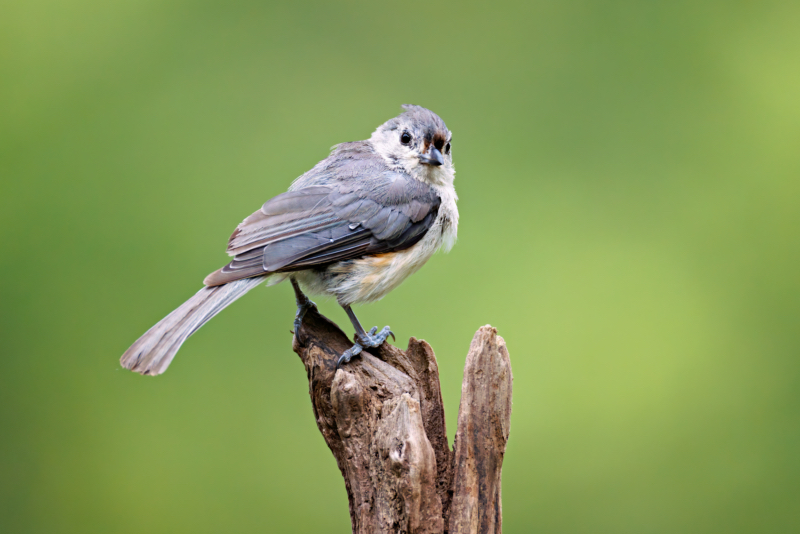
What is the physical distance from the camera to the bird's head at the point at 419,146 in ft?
8.86

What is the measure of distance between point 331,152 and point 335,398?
1.09 meters

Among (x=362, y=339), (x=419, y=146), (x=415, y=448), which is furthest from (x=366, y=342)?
(x=419, y=146)

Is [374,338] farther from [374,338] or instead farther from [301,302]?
[301,302]

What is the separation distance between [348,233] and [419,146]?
52 cm

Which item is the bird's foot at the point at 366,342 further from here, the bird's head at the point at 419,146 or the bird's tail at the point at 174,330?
the bird's head at the point at 419,146

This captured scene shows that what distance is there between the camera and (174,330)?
2.17 meters

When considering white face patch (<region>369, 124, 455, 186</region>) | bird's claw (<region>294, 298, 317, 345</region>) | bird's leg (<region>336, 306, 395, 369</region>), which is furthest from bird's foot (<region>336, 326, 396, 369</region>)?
white face patch (<region>369, 124, 455, 186</region>)

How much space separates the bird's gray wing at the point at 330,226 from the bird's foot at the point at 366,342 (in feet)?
1.01

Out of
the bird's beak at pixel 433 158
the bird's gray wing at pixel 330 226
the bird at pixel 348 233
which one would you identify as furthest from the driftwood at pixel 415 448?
the bird's beak at pixel 433 158

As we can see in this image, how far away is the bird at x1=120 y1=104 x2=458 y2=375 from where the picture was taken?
228 cm

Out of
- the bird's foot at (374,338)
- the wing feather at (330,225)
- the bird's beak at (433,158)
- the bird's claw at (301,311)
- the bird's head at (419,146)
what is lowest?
the bird's foot at (374,338)

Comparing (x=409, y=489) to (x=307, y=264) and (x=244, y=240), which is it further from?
(x=244, y=240)

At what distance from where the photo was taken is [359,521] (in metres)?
2.25

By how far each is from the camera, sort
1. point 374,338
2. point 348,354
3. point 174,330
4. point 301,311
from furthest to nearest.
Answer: point 301,311, point 374,338, point 348,354, point 174,330
